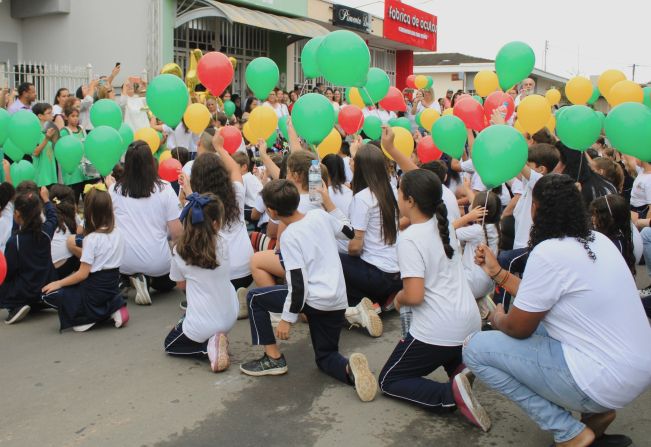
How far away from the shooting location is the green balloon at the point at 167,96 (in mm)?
6582

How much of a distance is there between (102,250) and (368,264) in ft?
6.71

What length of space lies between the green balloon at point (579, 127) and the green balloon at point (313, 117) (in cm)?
200

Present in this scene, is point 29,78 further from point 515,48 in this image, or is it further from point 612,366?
point 612,366

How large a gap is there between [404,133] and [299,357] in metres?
3.43

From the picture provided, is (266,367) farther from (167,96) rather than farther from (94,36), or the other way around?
(94,36)

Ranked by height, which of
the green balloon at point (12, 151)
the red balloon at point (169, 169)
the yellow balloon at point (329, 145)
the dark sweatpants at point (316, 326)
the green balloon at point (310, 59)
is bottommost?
the dark sweatpants at point (316, 326)

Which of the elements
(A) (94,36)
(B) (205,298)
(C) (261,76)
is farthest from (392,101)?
(A) (94,36)

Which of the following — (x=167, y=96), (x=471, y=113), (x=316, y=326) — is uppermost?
(x=167, y=96)

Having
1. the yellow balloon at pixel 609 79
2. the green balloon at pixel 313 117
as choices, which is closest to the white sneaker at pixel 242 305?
the green balloon at pixel 313 117

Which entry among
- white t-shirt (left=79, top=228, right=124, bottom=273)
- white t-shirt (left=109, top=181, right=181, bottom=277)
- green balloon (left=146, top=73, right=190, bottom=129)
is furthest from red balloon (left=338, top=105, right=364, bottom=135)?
white t-shirt (left=79, top=228, right=124, bottom=273)

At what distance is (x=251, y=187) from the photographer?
6.50m

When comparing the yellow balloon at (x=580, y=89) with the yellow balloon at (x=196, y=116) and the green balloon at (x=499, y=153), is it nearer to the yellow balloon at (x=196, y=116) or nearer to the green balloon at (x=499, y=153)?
the yellow balloon at (x=196, y=116)

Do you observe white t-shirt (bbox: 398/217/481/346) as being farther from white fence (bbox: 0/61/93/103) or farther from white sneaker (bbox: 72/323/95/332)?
white fence (bbox: 0/61/93/103)

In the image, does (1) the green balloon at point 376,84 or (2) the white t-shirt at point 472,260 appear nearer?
(2) the white t-shirt at point 472,260
